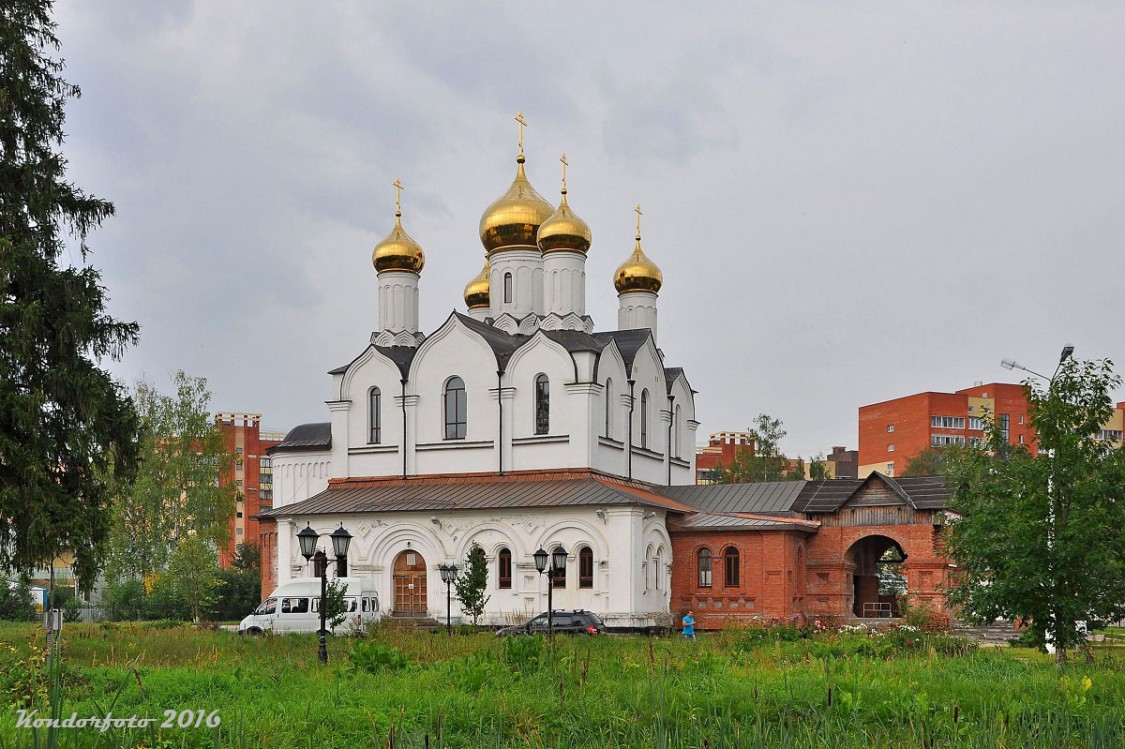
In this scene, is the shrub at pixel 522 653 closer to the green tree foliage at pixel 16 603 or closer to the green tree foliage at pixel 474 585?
the green tree foliage at pixel 474 585

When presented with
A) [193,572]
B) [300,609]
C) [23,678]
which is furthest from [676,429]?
[23,678]

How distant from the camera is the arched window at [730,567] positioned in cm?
3080

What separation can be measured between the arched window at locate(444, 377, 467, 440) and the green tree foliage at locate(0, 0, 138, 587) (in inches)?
575

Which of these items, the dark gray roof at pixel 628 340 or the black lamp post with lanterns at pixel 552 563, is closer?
the black lamp post with lanterns at pixel 552 563

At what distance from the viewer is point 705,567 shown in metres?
31.3

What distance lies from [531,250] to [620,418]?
6565 millimetres

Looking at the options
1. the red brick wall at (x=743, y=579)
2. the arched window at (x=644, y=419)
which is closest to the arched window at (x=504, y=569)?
the red brick wall at (x=743, y=579)

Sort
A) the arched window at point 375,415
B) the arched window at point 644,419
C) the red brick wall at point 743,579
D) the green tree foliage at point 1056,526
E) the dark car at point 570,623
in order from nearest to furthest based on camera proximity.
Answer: the green tree foliage at point 1056,526, the dark car at point 570,623, the red brick wall at point 743,579, the arched window at point 375,415, the arched window at point 644,419

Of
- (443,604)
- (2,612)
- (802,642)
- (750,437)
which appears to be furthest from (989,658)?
(750,437)

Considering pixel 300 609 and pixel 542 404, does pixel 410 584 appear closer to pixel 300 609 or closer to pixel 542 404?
pixel 300 609

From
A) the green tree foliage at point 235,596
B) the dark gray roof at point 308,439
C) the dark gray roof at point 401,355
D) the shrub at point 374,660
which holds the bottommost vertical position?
the green tree foliage at point 235,596

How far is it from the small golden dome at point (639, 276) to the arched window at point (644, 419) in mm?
4734

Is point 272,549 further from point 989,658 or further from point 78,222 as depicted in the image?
point 989,658

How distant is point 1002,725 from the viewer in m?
7.72
